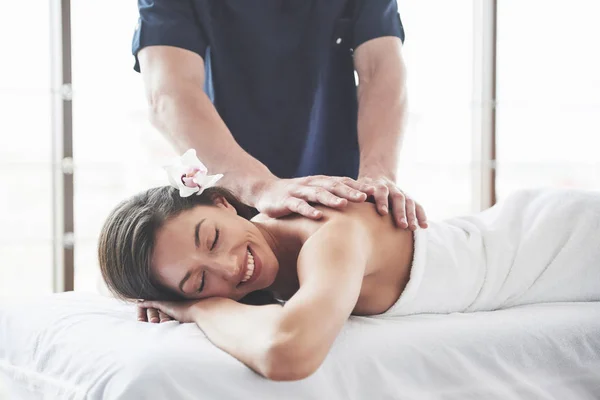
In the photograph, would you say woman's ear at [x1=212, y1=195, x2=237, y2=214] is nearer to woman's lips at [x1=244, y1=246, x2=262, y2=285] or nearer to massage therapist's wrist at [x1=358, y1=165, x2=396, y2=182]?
woman's lips at [x1=244, y1=246, x2=262, y2=285]

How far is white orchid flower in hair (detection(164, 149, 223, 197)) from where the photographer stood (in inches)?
59.5

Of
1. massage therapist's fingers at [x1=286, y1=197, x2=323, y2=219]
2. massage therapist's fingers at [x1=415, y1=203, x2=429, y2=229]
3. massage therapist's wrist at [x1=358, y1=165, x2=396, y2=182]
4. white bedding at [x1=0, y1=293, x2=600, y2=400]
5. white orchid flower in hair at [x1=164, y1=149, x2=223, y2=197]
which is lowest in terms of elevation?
white bedding at [x1=0, y1=293, x2=600, y2=400]

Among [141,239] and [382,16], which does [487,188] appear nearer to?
[382,16]

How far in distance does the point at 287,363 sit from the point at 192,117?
1.06 meters

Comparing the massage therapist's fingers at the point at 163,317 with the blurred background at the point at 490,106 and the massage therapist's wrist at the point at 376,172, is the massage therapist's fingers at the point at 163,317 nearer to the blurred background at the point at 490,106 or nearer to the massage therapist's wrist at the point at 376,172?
the massage therapist's wrist at the point at 376,172

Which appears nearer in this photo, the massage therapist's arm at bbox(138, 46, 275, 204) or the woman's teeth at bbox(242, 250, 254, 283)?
the woman's teeth at bbox(242, 250, 254, 283)

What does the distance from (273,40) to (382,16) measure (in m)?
0.39

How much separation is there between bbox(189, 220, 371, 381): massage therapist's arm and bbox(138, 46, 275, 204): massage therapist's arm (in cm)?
44

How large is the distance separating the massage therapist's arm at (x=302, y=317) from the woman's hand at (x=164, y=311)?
4 centimetres

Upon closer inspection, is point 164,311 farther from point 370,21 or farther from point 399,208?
point 370,21

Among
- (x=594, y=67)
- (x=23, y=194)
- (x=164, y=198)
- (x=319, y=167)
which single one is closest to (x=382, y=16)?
(x=319, y=167)

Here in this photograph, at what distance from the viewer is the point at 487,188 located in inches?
163

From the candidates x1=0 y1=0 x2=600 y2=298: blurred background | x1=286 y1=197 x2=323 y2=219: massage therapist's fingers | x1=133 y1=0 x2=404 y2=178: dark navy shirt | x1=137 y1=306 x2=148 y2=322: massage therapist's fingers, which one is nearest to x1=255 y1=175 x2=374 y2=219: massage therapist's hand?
x1=286 y1=197 x2=323 y2=219: massage therapist's fingers

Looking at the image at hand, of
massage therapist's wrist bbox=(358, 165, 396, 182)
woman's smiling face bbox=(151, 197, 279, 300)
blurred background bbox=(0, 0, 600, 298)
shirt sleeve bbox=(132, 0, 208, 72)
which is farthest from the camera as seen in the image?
blurred background bbox=(0, 0, 600, 298)
